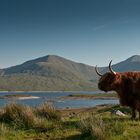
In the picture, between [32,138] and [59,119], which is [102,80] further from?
[32,138]

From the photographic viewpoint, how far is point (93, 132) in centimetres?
1136

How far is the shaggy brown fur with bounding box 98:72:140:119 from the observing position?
14852mm

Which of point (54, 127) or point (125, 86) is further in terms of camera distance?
point (125, 86)

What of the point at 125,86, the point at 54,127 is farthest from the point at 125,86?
the point at 54,127

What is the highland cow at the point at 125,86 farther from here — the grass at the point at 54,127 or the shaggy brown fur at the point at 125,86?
the grass at the point at 54,127

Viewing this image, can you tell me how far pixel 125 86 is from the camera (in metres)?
15.2

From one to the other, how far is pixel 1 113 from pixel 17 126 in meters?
1.79

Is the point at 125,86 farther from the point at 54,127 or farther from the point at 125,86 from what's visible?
the point at 54,127

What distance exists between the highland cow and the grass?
1.33m

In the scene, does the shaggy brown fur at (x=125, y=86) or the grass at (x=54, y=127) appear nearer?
the grass at (x=54, y=127)

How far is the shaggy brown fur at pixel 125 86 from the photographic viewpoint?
14.9m

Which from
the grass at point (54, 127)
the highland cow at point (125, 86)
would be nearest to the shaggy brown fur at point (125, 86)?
the highland cow at point (125, 86)

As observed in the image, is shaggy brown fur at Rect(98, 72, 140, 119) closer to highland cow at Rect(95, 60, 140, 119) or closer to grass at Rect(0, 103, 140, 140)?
highland cow at Rect(95, 60, 140, 119)

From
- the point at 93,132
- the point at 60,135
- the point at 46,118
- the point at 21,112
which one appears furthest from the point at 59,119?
the point at 93,132
